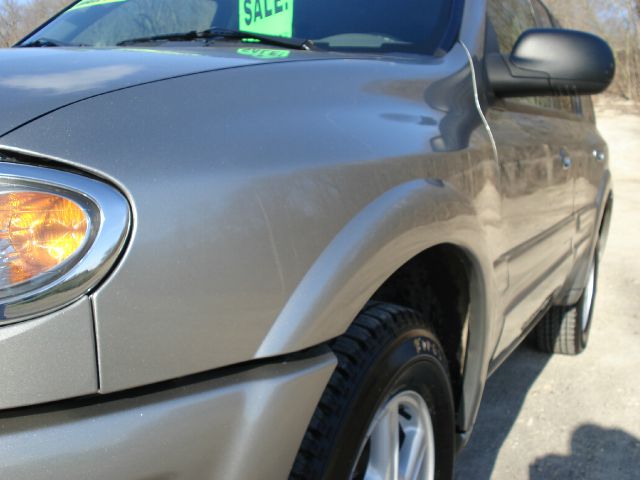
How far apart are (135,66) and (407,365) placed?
78 cm

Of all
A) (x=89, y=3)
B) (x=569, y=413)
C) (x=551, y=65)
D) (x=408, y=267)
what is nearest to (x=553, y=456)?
(x=569, y=413)

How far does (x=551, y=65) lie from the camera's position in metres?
1.91

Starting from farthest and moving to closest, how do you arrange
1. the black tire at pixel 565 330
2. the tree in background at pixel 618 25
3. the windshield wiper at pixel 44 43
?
1. the tree in background at pixel 618 25
2. the black tire at pixel 565 330
3. the windshield wiper at pixel 44 43

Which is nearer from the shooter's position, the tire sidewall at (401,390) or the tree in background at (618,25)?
the tire sidewall at (401,390)

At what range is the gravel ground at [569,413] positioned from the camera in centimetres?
249

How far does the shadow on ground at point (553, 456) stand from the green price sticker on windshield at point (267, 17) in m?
1.69

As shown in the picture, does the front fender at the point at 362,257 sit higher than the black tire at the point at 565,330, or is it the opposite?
the front fender at the point at 362,257

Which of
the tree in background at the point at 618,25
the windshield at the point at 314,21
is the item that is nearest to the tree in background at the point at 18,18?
the windshield at the point at 314,21

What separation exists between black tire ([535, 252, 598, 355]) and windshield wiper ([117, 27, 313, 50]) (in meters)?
2.29

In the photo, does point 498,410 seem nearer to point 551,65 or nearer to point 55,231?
point 551,65

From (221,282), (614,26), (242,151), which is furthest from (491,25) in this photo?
(614,26)

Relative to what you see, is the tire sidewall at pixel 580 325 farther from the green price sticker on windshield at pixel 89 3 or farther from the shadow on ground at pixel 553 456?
the green price sticker on windshield at pixel 89 3

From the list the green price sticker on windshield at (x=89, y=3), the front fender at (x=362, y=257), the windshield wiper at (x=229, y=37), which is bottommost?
the front fender at (x=362, y=257)

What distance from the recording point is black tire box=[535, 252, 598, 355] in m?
3.49
